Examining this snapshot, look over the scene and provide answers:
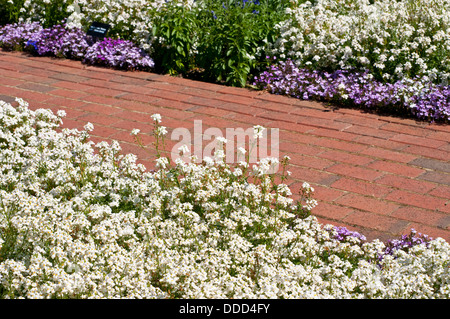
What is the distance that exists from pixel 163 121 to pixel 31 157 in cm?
140

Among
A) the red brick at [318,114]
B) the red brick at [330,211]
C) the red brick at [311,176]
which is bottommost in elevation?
the red brick at [330,211]

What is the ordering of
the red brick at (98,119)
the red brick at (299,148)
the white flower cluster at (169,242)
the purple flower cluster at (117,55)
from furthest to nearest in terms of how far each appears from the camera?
the purple flower cluster at (117,55) → the red brick at (98,119) → the red brick at (299,148) → the white flower cluster at (169,242)

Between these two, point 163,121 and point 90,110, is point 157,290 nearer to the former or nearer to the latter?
point 163,121

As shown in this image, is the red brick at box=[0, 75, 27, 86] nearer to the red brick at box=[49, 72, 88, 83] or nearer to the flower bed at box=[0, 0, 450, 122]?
the red brick at box=[49, 72, 88, 83]

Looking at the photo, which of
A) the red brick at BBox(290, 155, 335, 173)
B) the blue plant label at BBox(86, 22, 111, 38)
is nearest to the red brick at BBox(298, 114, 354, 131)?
the red brick at BBox(290, 155, 335, 173)

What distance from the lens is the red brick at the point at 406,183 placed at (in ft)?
14.7

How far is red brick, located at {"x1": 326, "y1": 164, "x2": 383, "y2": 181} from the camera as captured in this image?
4.67 m

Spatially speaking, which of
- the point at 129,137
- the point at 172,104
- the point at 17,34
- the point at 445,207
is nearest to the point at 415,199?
the point at 445,207

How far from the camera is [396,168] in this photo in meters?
4.80

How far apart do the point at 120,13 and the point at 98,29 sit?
1.53ft

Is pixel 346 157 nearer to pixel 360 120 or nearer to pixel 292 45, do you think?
pixel 360 120

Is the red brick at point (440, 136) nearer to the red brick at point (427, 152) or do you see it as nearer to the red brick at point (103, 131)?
the red brick at point (427, 152)

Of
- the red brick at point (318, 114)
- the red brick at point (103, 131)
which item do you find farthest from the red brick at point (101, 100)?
the red brick at point (318, 114)

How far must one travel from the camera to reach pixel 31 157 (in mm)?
4613
